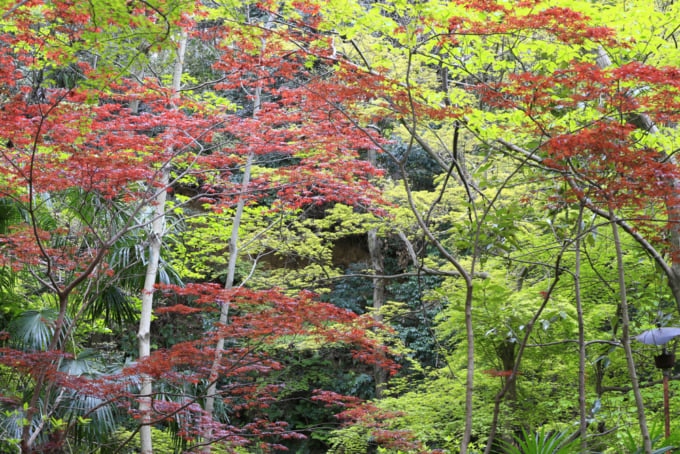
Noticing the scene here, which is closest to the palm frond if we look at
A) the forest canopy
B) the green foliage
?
the forest canopy

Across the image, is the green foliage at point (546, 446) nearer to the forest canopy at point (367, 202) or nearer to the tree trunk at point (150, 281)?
the forest canopy at point (367, 202)

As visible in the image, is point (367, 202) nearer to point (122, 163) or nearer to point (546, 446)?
point (122, 163)

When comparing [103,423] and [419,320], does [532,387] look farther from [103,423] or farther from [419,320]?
[419,320]

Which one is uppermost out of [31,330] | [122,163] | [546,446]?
[122,163]

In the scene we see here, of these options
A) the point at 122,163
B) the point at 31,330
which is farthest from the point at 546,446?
the point at 31,330

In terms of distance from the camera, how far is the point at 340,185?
7.05 metres

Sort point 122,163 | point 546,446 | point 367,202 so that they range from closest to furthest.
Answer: point 546,446 → point 122,163 → point 367,202

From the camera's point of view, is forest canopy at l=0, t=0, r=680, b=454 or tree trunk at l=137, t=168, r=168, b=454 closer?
forest canopy at l=0, t=0, r=680, b=454

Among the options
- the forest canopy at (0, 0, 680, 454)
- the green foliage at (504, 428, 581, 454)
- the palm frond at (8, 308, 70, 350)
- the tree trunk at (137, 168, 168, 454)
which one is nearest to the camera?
the forest canopy at (0, 0, 680, 454)

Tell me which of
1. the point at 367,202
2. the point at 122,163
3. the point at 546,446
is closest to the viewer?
the point at 546,446

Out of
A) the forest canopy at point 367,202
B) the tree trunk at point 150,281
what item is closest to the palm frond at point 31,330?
the forest canopy at point 367,202

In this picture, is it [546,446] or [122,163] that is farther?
[122,163]

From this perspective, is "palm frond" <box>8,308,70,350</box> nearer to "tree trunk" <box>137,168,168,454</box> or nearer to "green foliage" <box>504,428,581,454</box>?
"tree trunk" <box>137,168,168,454</box>

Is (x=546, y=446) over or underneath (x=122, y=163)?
underneath
